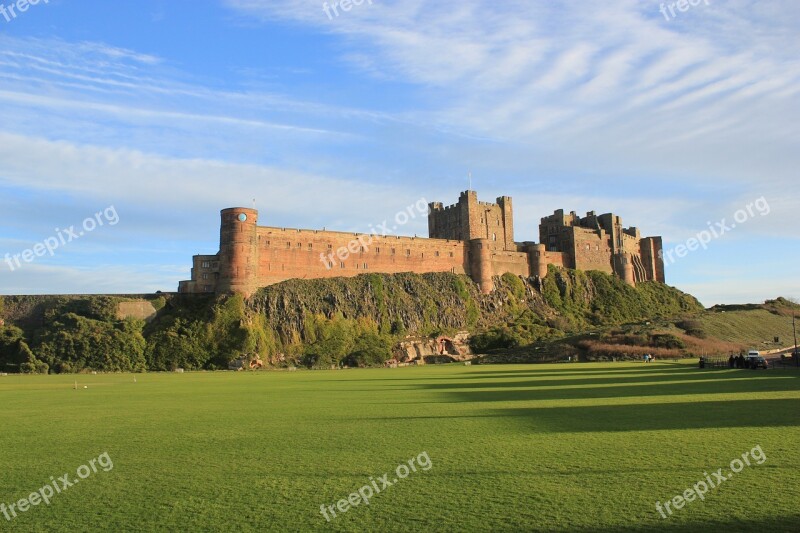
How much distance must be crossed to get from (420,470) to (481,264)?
267 feet

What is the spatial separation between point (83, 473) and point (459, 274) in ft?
267

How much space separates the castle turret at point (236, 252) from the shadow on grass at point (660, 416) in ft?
188

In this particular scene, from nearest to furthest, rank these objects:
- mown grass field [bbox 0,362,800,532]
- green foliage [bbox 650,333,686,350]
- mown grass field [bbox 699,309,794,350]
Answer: mown grass field [bbox 0,362,800,532] < green foliage [bbox 650,333,686,350] < mown grass field [bbox 699,309,794,350]

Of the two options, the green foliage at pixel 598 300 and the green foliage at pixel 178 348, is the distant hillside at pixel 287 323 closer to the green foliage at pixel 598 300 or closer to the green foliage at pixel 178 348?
the green foliage at pixel 178 348

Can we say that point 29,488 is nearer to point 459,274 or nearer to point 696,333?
point 696,333

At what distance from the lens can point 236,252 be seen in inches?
2847

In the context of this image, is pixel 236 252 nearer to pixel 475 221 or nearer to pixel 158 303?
pixel 158 303

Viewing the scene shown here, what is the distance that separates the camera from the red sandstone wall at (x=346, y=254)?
76.6m

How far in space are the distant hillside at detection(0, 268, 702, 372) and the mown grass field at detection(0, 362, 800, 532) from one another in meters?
47.8

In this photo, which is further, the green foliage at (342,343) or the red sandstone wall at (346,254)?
the red sandstone wall at (346,254)

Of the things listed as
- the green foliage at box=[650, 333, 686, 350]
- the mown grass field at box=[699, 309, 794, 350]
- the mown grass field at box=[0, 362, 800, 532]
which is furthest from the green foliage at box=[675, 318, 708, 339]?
the mown grass field at box=[0, 362, 800, 532]

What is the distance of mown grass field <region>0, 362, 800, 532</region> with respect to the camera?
780 centimetres

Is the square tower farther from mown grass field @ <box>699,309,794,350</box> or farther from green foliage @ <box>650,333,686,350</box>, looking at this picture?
green foliage @ <box>650,333,686,350</box>

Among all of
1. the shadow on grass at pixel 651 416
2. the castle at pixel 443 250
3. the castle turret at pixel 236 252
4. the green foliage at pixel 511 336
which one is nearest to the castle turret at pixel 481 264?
the castle at pixel 443 250
